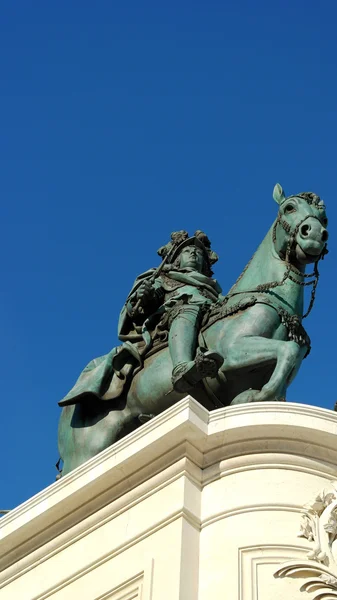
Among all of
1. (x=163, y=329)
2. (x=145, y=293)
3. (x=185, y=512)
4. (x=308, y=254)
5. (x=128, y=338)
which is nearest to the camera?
(x=185, y=512)

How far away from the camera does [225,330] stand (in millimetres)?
13703

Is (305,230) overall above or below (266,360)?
above

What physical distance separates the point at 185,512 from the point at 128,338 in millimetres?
4107

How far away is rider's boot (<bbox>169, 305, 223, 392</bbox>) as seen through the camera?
12969mm

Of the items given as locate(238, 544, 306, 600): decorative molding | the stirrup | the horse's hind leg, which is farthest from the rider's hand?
locate(238, 544, 306, 600): decorative molding

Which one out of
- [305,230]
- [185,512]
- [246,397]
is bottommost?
[185,512]

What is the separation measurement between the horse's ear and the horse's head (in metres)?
0.18

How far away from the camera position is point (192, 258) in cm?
1576

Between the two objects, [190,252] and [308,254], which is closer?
[308,254]

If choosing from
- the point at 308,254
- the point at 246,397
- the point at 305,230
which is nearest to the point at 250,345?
the point at 246,397

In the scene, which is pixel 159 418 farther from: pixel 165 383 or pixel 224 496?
pixel 165 383

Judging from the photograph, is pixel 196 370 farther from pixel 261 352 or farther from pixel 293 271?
pixel 293 271

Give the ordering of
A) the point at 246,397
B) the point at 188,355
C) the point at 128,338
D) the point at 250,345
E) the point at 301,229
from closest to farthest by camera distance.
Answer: the point at 246,397, the point at 250,345, the point at 188,355, the point at 301,229, the point at 128,338

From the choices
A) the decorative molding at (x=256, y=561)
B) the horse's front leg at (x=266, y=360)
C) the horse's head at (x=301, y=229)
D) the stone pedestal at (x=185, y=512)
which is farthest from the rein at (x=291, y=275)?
the decorative molding at (x=256, y=561)
